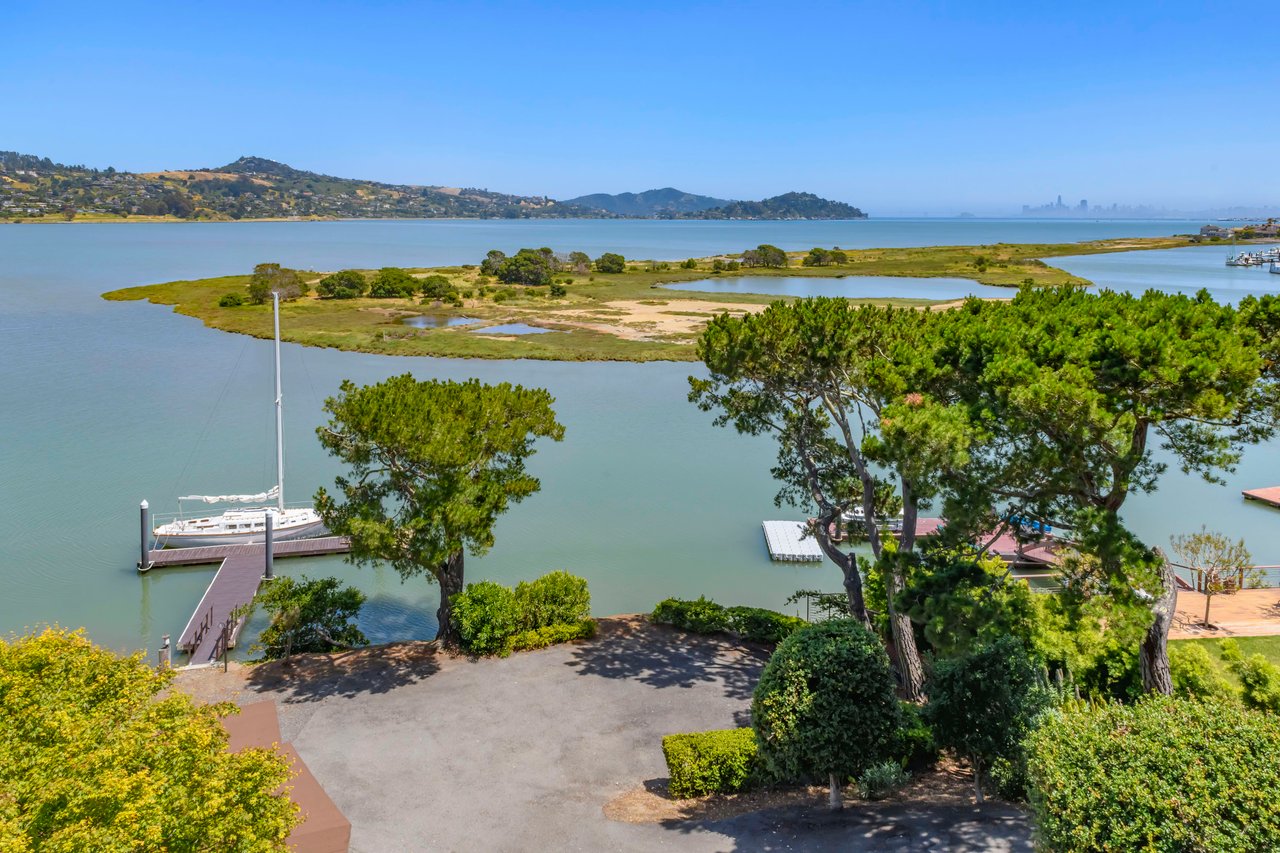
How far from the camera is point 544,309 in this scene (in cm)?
7356

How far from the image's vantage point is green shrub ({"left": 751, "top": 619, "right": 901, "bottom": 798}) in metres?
11.1

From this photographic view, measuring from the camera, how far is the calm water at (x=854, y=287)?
263 feet

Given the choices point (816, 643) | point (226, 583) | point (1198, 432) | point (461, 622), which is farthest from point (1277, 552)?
point (226, 583)

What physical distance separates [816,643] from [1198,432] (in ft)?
17.9

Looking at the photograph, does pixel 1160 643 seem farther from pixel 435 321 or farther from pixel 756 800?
pixel 435 321

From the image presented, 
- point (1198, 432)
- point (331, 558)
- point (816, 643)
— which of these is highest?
point (1198, 432)

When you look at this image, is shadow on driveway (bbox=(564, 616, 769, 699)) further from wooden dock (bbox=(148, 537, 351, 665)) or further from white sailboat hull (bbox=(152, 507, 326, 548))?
white sailboat hull (bbox=(152, 507, 326, 548))

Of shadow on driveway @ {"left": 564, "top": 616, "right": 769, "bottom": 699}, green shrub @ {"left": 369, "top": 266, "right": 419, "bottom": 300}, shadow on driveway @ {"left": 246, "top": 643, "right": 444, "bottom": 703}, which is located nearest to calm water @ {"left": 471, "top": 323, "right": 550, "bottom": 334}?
green shrub @ {"left": 369, "top": 266, "right": 419, "bottom": 300}

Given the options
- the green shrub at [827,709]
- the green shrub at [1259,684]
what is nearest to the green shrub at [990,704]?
the green shrub at [827,709]

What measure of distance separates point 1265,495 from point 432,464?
28355 mm

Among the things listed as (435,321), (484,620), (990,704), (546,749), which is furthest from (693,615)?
(435,321)

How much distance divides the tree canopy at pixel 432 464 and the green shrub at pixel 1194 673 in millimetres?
11323

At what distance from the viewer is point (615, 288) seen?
8881 cm

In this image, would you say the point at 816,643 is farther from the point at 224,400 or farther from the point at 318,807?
the point at 224,400
